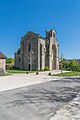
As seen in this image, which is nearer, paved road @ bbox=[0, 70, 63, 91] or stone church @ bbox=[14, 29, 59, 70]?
paved road @ bbox=[0, 70, 63, 91]

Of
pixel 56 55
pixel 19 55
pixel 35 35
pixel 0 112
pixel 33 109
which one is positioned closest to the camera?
pixel 0 112

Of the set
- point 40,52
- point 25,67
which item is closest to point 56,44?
point 40,52

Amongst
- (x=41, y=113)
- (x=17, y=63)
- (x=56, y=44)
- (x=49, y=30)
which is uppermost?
(x=49, y=30)

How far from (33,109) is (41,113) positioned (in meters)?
0.82

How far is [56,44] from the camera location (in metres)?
79.0

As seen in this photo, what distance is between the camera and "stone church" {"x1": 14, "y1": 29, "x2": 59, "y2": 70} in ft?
225

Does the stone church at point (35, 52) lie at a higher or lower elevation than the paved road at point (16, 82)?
higher

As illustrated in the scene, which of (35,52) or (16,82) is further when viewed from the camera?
(35,52)

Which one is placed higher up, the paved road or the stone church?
the stone church

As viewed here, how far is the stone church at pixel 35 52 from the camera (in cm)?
6862

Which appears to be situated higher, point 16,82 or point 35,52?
point 35,52

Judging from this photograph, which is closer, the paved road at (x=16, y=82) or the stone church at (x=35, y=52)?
the paved road at (x=16, y=82)

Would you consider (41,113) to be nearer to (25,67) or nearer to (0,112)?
(0,112)

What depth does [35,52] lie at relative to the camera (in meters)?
69.0
